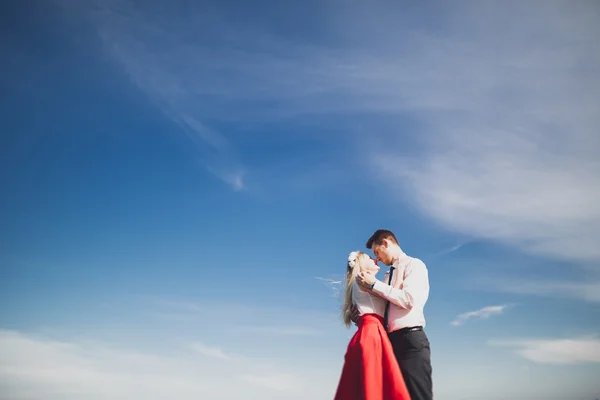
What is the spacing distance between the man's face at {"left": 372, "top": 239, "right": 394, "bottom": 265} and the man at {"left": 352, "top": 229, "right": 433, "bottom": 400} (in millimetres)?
200

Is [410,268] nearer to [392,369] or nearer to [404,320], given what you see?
[404,320]

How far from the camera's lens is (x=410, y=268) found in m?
8.33

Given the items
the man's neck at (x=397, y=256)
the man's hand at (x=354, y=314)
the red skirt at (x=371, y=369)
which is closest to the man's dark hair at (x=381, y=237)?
the man's neck at (x=397, y=256)

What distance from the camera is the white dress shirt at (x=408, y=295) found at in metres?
7.95

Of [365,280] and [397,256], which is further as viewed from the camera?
[397,256]

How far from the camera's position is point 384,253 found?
886 centimetres

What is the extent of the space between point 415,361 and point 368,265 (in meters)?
1.98

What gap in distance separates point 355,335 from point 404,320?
0.90 m

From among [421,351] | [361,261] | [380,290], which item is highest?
[361,261]

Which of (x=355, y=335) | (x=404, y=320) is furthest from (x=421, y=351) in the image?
(x=355, y=335)

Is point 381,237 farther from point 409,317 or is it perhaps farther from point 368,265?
point 409,317

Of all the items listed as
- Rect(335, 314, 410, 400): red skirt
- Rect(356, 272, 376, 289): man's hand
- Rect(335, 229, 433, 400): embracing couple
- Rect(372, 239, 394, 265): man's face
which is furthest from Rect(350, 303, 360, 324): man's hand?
Rect(372, 239, 394, 265): man's face

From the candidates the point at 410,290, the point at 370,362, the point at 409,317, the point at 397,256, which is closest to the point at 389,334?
the point at 409,317

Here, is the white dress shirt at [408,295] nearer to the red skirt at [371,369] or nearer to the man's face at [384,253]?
the red skirt at [371,369]
